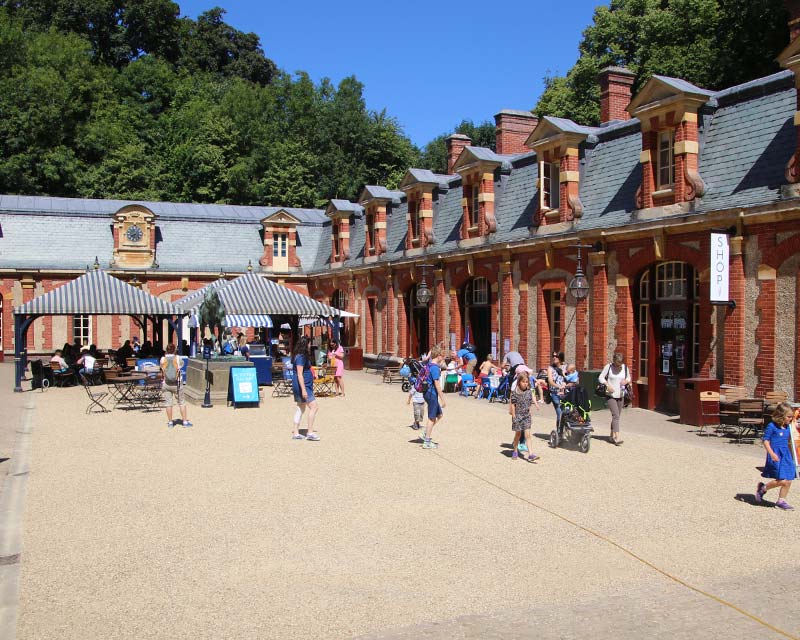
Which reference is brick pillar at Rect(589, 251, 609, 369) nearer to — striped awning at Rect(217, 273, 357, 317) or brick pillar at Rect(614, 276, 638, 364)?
brick pillar at Rect(614, 276, 638, 364)

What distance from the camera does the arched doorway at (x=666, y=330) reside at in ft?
53.6

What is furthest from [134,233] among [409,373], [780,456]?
[780,456]

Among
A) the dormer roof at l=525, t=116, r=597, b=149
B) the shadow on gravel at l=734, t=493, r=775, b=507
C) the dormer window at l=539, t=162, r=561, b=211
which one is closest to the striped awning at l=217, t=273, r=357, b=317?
the dormer window at l=539, t=162, r=561, b=211

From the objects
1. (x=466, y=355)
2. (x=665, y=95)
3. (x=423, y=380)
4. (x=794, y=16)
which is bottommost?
(x=423, y=380)

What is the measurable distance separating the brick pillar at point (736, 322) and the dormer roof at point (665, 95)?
3.51 metres

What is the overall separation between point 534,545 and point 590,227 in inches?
491

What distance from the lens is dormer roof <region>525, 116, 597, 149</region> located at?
1958 centimetres

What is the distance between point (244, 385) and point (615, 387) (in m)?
9.19

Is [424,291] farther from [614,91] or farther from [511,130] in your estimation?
[614,91]

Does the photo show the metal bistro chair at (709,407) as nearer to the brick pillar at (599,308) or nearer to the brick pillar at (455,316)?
the brick pillar at (599,308)

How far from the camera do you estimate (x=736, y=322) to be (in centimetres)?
1468

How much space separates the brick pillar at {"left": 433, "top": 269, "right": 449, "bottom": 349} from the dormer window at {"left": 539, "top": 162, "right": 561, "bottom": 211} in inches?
217

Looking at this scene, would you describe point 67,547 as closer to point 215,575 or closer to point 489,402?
point 215,575

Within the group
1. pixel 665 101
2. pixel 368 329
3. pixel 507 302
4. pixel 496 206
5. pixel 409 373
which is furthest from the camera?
pixel 368 329
